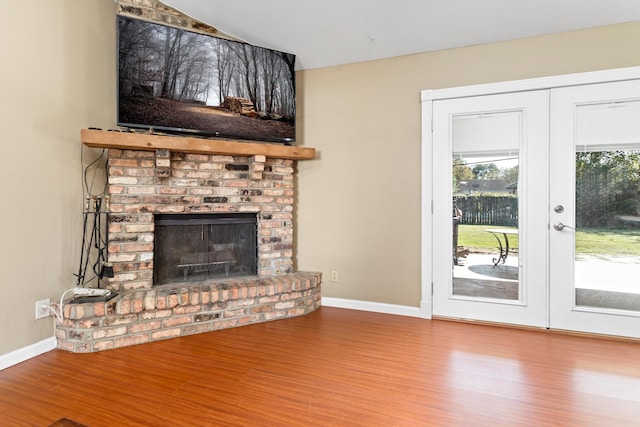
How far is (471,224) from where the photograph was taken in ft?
9.59

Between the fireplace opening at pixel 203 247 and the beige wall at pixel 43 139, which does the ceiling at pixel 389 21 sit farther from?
the fireplace opening at pixel 203 247

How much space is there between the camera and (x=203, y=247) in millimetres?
3039

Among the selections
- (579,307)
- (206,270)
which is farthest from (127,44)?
(579,307)

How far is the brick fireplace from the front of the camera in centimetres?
234

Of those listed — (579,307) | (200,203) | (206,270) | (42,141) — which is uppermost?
(42,141)

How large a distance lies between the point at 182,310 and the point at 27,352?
3.08 feet

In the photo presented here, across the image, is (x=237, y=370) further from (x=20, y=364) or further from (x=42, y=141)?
(x=42, y=141)

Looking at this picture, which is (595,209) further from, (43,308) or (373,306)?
(43,308)

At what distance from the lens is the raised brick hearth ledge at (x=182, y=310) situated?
225 centimetres

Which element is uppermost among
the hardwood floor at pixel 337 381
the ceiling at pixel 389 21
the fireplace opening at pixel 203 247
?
the ceiling at pixel 389 21

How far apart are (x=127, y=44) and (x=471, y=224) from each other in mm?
3141

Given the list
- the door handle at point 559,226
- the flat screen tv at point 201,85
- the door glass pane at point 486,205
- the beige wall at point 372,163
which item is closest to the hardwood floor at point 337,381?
the door glass pane at point 486,205

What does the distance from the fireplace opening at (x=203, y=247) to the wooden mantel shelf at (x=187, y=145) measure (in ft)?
2.03

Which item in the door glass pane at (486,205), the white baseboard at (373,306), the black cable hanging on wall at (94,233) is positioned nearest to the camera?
the black cable hanging on wall at (94,233)
